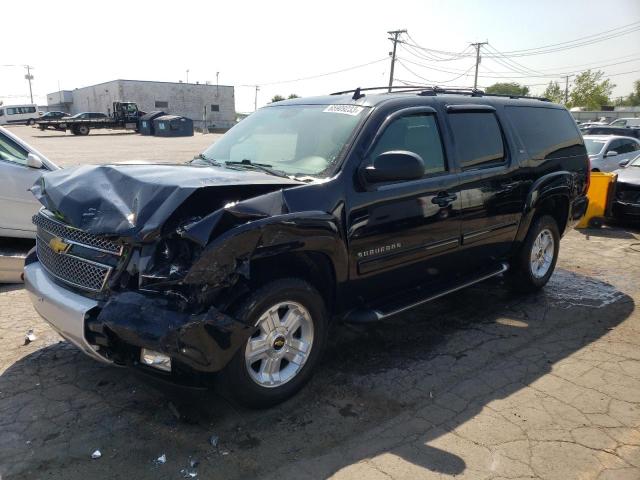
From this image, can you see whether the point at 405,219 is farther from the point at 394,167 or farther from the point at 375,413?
the point at 375,413

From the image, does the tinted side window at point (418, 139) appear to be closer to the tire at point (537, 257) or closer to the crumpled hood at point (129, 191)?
the crumpled hood at point (129, 191)

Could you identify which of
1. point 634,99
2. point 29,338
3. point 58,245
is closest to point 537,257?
point 58,245

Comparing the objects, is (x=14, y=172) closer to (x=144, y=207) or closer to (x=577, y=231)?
(x=144, y=207)

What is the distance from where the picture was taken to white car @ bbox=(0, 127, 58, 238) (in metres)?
5.74

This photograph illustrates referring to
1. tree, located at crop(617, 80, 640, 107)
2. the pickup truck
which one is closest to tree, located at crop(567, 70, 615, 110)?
tree, located at crop(617, 80, 640, 107)

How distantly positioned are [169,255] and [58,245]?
3.23ft

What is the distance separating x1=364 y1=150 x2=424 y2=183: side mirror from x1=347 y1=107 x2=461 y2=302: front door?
0.13 meters

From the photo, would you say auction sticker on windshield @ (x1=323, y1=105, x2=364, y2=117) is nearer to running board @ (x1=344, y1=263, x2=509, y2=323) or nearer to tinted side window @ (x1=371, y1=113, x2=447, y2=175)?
tinted side window @ (x1=371, y1=113, x2=447, y2=175)

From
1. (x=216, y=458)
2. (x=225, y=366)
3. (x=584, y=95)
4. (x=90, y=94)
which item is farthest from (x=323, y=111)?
(x=584, y=95)

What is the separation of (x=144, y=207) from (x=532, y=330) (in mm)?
3594

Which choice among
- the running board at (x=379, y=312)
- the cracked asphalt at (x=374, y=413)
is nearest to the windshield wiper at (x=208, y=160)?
the running board at (x=379, y=312)

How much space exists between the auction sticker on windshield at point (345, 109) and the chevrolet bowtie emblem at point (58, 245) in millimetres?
2146

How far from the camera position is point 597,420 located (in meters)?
3.31

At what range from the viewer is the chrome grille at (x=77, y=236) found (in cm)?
303
